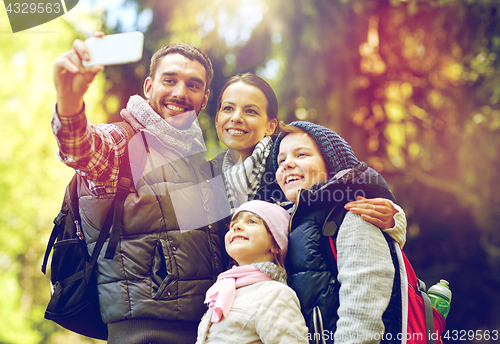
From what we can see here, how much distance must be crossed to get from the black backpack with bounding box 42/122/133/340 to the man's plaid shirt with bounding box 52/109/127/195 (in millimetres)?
55

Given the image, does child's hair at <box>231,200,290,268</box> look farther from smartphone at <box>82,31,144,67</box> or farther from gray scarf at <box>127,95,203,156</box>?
smartphone at <box>82,31,144,67</box>

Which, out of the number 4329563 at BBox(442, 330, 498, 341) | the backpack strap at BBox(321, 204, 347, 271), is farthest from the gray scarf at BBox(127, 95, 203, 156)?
the number 4329563 at BBox(442, 330, 498, 341)

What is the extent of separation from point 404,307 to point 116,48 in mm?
1547

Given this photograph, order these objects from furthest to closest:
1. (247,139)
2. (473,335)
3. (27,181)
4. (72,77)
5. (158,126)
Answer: (27,181) → (473,335) → (247,139) → (158,126) → (72,77)

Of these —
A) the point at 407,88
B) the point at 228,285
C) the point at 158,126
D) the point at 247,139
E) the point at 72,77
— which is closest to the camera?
the point at 72,77

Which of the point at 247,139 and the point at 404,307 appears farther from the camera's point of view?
the point at 247,139

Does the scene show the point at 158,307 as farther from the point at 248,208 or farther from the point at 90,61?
the point at 90,61

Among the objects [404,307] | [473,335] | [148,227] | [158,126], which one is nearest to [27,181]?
[158,126]

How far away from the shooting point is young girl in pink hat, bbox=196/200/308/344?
1634mm

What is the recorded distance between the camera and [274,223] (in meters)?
1.94

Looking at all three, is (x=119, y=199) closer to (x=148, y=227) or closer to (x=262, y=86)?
(x=148, y=227)

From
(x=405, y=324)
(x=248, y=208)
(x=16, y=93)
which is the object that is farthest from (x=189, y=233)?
(x=16, y=93)

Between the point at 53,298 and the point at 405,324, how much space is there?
165 cm

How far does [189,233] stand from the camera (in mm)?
1896
